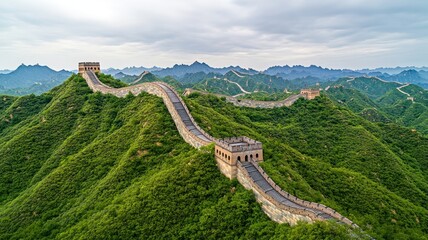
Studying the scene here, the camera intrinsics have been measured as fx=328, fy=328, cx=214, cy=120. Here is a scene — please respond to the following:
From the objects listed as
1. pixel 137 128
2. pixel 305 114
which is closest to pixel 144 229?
pixel 137 128

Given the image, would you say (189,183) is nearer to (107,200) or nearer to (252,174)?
(252,174)

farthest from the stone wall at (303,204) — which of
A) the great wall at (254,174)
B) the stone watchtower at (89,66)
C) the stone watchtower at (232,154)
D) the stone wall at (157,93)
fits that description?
the stone watchtower at (89,66)

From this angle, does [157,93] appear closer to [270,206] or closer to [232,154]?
[232,154]

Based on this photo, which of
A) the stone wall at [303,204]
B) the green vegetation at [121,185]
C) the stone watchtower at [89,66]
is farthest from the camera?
the stone watchtower at [89,66]

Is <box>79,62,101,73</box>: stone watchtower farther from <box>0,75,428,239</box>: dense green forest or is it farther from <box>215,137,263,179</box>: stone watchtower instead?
<box>215,137,263,179</box>: stone watchtower

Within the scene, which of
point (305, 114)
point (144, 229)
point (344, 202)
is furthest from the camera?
point (305, 114)

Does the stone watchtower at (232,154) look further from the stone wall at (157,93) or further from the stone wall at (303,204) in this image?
the stone wall at (157,93)

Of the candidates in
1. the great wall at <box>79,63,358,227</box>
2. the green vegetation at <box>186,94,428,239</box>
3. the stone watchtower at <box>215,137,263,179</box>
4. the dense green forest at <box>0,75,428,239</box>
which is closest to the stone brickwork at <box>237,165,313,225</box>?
the great wall at <box>79,63,358,227</box>
